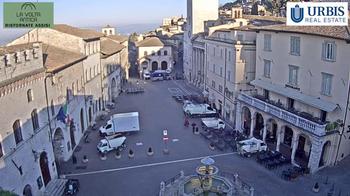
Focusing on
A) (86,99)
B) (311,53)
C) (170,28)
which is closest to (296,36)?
(311,53)

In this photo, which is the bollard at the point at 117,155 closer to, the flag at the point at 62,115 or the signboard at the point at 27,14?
the flag at the point at 62,115

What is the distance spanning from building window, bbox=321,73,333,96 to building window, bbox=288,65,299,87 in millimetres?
3767

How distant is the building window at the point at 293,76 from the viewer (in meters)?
35.3

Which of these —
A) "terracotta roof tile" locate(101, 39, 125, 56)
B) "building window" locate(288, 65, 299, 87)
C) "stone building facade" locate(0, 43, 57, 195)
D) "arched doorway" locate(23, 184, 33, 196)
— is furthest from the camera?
"terracotta roof tile" locate(101, 39, 125, 56)

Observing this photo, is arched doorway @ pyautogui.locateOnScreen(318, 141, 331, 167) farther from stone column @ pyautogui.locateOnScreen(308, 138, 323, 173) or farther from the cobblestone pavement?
stone column @ pyautogui.locateOnScreen(308, 138, 323, 173)

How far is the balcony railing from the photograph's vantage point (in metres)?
29.6

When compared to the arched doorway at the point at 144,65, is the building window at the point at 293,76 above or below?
above

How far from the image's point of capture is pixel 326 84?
103ft

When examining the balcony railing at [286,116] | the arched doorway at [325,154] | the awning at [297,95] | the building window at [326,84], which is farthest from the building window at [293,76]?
the arched doorway at [325,154]

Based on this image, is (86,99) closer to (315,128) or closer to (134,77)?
(315,128)

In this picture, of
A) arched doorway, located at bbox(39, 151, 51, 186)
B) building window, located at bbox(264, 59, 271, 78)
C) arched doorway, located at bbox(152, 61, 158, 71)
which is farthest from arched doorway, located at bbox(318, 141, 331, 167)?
arched doorway, located at bbox(152, 61, 158, 71)

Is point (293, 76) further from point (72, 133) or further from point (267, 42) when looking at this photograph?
point (72, 133)

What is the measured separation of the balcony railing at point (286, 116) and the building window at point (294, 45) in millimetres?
5978

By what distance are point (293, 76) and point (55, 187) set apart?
2552 cm
